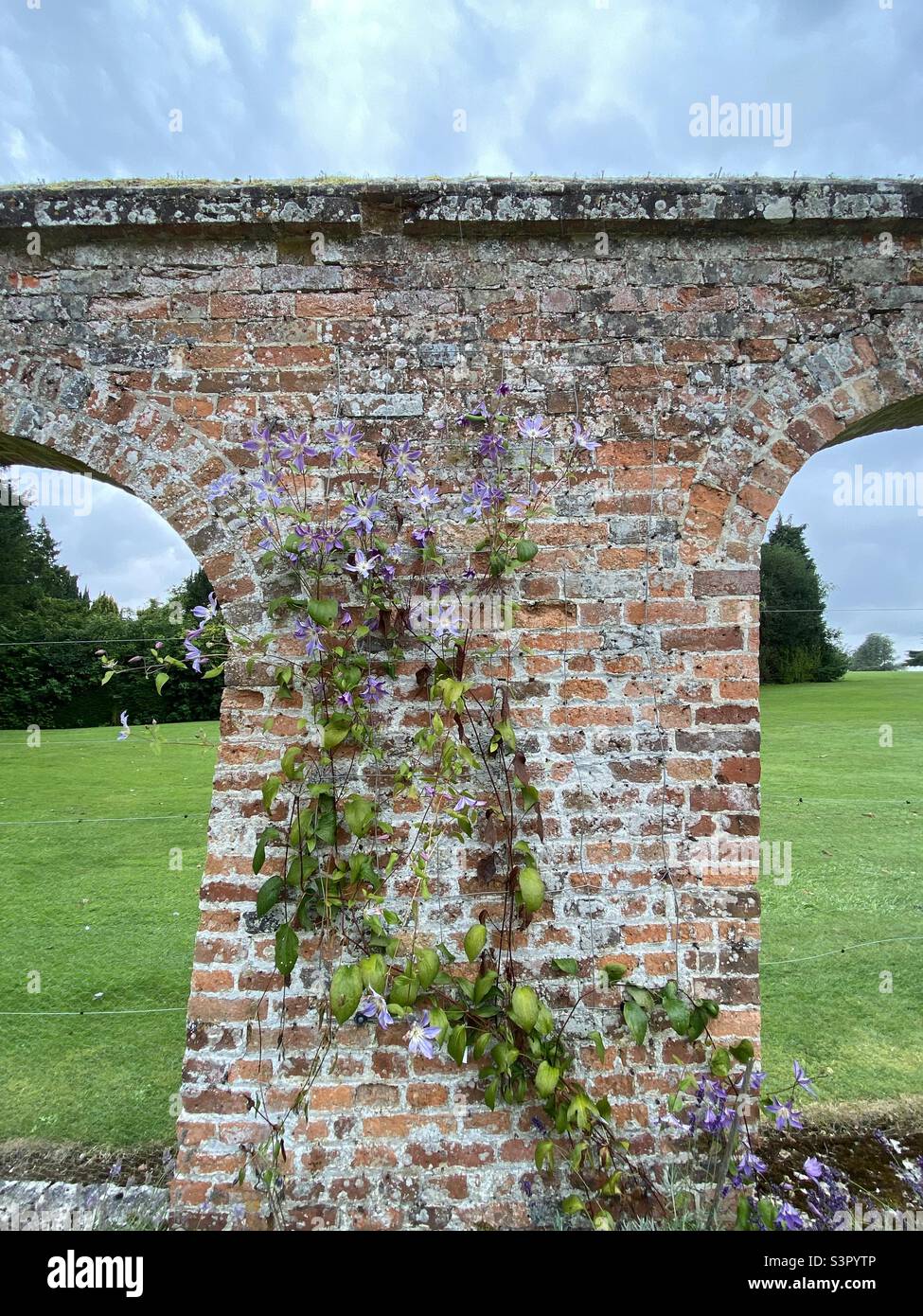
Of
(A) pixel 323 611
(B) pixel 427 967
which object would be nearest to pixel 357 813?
(B) pixel 427 967

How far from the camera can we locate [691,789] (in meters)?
2.23

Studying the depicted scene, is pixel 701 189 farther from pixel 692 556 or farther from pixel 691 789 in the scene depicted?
pixel 691 789

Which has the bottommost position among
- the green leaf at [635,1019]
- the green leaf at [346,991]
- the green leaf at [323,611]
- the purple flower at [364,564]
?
the green leaf at [635,1019]

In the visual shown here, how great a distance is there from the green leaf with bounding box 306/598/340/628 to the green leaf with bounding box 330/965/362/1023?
1082 mm

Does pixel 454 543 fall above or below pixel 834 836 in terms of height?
above

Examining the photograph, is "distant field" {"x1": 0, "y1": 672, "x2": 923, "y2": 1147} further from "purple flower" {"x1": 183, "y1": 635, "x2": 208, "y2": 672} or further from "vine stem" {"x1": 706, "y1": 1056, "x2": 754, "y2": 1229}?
"vine stem" {"x1": 706, "y1": 1056, "x2": 754, "y2": 1229}

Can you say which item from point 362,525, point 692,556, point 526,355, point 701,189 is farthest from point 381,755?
point 701,189

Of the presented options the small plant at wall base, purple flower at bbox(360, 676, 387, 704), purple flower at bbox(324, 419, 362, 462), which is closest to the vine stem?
the small plant at wall base

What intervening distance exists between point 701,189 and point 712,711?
178 centimetres

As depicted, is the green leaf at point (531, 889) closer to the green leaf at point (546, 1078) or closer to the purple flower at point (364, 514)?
the green leaf at point (546, 1078)

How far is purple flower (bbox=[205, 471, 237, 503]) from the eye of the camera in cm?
216

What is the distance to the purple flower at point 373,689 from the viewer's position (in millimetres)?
2180

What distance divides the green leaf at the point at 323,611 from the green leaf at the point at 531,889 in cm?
103

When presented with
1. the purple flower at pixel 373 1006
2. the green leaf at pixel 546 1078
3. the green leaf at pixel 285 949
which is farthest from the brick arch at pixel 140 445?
the green leaf at pixel 546 1078
